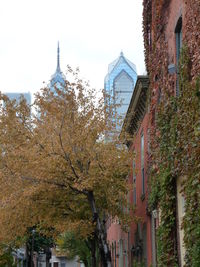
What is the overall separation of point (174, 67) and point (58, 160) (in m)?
5.91

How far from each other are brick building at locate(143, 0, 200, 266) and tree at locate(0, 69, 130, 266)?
2467mm

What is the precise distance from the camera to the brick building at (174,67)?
13571 mm

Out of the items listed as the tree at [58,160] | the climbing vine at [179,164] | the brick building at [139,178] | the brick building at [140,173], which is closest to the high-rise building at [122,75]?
the brick building at [139,178]

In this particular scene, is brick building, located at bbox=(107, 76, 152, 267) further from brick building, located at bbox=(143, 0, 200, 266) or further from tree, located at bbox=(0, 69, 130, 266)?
brick building, located at bbox=(143, 0, 200, 266)

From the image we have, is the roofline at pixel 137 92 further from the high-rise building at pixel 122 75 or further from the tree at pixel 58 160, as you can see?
the high-rise building at pixel 122 75

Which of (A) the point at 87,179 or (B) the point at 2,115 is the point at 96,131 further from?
(B) the point at 2,115

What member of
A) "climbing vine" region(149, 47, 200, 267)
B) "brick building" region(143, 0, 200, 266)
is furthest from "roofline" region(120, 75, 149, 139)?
"climbing vine" region(149, 47, 200, 267)

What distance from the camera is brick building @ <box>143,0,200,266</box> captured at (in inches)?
534

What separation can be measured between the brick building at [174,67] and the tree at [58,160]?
97.1 inches

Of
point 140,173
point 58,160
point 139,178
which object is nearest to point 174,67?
point 58,160

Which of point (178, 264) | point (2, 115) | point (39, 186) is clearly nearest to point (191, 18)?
point (178, 264)

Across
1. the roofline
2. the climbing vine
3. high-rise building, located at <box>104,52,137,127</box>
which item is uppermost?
high-rise building, located at <box>104,52,137,127</box>

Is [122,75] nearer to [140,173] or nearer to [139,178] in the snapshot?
[139,178]

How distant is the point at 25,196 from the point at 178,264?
6966mm
